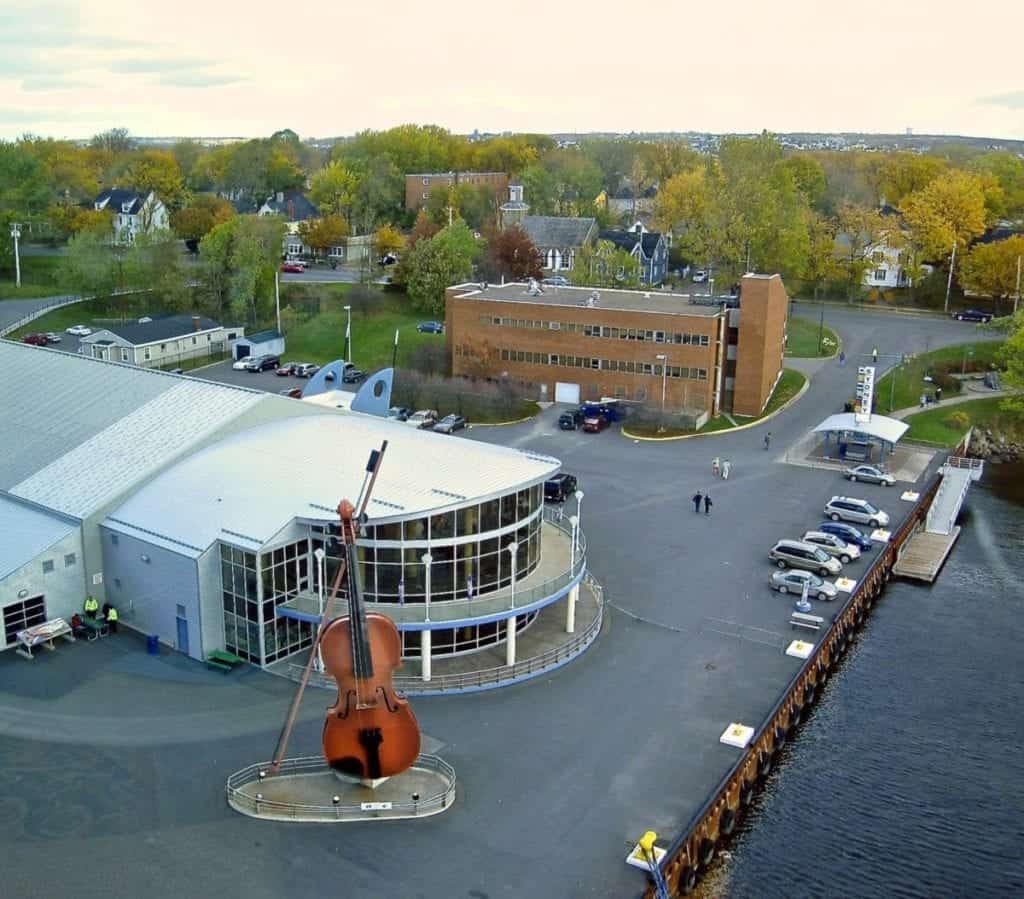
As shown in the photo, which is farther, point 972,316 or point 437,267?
point 972,316

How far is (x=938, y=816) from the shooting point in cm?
2589

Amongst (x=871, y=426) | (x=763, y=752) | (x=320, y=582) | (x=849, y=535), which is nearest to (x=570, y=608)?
(x=763, y=752)

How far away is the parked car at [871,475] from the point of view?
48094mm

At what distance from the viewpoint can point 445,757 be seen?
2556 cm

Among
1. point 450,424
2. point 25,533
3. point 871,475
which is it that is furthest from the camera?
point 450,424

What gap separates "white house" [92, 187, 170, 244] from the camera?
110812 millimetres

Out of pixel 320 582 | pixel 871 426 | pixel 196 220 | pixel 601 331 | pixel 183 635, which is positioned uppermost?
pixel 196 220

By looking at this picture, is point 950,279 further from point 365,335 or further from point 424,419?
point 424,419

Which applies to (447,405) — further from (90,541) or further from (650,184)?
(650,184)

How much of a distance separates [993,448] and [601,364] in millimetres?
21471

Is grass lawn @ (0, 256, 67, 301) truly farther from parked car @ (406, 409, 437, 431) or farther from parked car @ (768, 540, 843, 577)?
parked car @ (768, 540, 843, 577)

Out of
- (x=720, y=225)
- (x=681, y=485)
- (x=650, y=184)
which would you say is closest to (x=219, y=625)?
(x=681, y=485)

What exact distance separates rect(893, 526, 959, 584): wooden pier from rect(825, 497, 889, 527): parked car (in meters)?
1.60

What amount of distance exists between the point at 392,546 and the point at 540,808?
28.5ft
